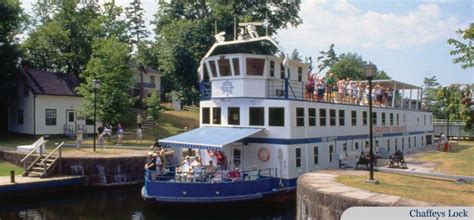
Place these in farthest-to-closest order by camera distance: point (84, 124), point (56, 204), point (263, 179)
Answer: point (84, 124) < point (56, 204) < point (263, 179)

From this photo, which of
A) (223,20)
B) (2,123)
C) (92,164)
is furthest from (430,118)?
(2,123)

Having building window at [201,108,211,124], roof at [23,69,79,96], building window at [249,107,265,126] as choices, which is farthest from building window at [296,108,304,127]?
roof at [23,69,79,96]

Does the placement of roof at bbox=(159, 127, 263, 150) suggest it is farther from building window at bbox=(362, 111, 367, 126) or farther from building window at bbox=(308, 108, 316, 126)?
building window at bbox=(362, 111, 367, 126)

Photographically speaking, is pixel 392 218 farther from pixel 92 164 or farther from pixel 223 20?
pixel 223 20

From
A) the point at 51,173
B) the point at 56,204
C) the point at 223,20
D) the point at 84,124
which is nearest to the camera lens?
the point at 56,204

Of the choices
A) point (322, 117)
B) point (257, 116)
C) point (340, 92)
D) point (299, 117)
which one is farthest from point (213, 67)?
point (340, 92)

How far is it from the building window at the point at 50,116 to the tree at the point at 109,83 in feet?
13.6

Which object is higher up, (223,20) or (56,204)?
(223,20)

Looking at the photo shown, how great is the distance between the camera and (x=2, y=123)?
4384cm

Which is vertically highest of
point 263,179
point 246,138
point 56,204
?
point 246,138

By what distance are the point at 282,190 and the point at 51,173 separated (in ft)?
41.9

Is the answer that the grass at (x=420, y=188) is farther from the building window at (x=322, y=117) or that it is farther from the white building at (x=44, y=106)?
the white building at (x=44, y=106)

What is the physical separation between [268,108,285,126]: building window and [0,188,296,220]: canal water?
144 inches

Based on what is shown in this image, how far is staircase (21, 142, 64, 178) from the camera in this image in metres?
23.9
